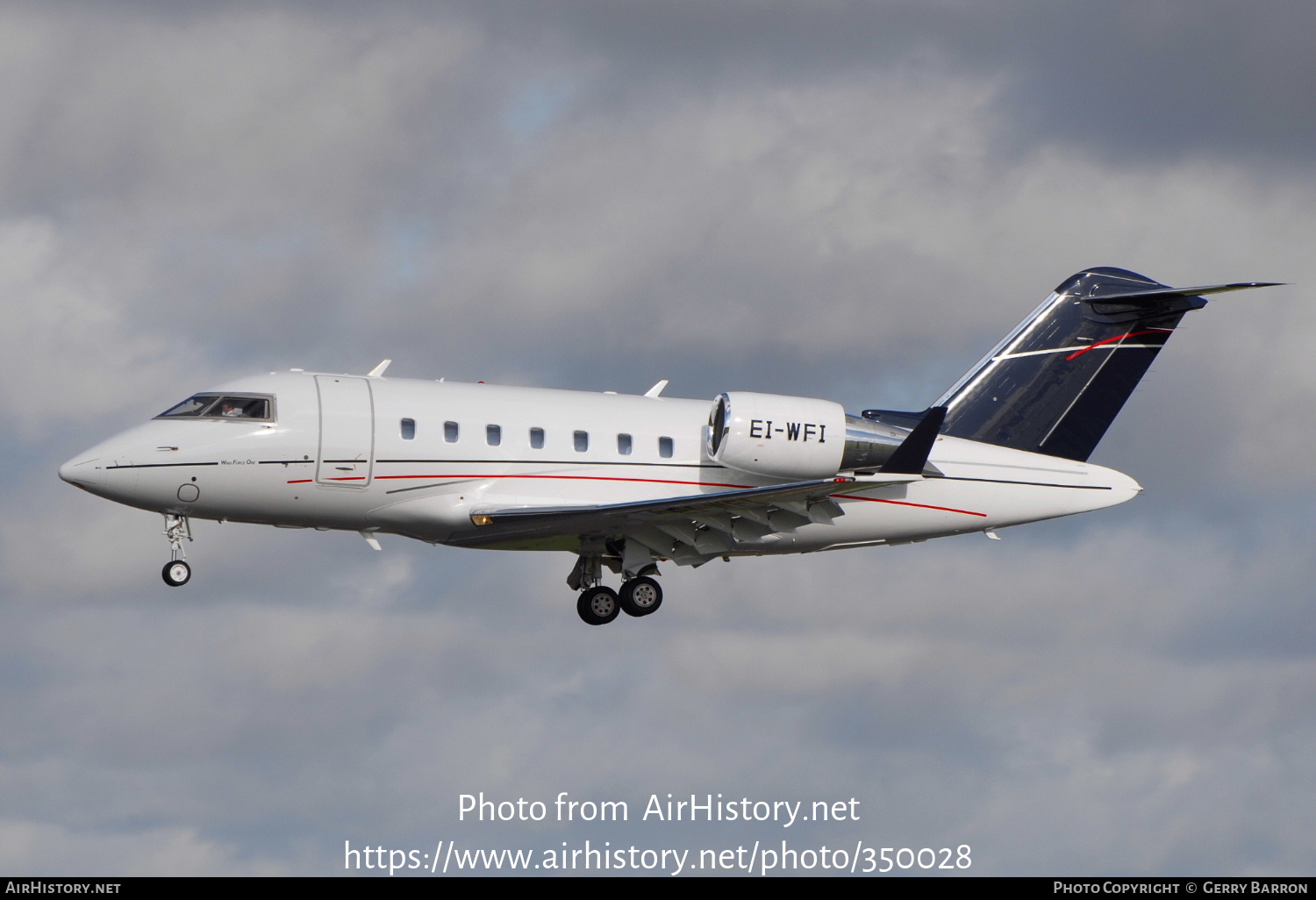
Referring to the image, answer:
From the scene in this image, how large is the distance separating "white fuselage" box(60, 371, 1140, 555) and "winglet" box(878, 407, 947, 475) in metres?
2.28

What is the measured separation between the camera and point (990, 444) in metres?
34.2

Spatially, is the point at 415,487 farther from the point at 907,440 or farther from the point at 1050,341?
the point at 1050,341

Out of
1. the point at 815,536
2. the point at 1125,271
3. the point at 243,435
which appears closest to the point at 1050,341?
the point at 1125,271

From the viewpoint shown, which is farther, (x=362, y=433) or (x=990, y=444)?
(x=990, y=444)

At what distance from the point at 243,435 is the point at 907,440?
11.8 meters

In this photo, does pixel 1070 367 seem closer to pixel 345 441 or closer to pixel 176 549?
pixel 345 441

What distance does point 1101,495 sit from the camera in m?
34.3

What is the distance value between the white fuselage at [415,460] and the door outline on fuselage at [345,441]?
2cm

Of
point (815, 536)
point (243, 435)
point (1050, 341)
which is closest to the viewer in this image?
point (243, 435)

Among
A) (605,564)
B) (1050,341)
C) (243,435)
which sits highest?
(1050,341)

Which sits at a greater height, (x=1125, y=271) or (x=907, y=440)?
(x=1125, y=271)

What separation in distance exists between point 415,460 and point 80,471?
571 centimetres

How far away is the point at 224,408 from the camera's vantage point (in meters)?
29.4

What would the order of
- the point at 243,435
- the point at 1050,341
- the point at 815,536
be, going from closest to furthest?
the point at 243,435
the point at 815,536
the point at 1050,341
